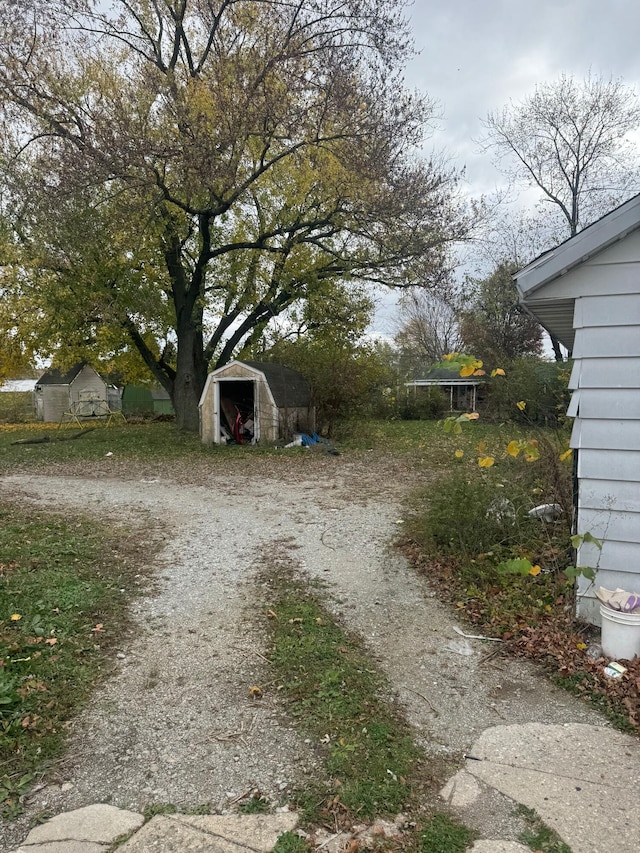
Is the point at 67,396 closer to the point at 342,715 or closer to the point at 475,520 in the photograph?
the point at 475,520

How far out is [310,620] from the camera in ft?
13.5

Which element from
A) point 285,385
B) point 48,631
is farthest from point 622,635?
point 285,385

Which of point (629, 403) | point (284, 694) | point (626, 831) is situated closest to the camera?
point (626, 831)

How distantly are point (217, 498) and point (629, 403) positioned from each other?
6254 mm

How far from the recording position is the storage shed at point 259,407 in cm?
1398

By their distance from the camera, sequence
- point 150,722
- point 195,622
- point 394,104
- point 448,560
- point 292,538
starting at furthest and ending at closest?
point 394,104 < point 292,538 < point 448,560 < point 195,622 < point 150,722

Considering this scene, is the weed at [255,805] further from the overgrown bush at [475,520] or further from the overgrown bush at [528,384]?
the overgrown bush at [528,384]

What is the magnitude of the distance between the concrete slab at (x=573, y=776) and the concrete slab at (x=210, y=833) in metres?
1.01

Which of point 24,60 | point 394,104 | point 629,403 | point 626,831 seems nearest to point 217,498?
point 629,403

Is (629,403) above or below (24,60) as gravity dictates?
below

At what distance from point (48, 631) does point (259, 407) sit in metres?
10.6

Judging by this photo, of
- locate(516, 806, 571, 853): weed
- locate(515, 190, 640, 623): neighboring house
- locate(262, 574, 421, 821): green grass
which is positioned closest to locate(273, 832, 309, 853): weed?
locate(262, 574, 421, 821): green grass

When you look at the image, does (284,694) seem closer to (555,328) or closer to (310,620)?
(310,620)

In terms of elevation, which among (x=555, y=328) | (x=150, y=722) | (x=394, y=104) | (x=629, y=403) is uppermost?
(x=394, y=104)
